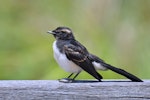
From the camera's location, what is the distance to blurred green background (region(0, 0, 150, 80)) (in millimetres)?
4629

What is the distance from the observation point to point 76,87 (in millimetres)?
2799

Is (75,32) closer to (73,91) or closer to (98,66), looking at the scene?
(98,66)

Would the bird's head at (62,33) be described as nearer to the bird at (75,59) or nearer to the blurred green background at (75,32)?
the bird at (75,59)

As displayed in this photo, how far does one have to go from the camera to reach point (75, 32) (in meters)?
4.76

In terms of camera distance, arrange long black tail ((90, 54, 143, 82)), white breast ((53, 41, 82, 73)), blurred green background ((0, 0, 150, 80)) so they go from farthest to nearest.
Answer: blurred green background ((0, 0, 150, 80)) < white breast ((53, 41, 82, 73)) < long black tail ((90, 54, 143, 82))

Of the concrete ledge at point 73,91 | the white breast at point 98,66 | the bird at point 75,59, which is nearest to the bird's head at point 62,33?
the bird at point 75,59

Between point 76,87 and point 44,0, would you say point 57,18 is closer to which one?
point 44,0

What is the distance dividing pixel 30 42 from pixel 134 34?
778 millimetres

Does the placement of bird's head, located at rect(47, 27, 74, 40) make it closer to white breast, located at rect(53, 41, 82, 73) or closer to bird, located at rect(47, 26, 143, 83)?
bird, located at rect(47, 26, 143, 83)

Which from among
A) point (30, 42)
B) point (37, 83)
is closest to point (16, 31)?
point (30, 42)

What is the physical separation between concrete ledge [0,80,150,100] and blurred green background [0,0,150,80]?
1.74 metres

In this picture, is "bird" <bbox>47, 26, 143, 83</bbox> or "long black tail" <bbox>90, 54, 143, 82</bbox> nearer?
"long black tail" <bbox>90, 54, 143, 82</bbox>

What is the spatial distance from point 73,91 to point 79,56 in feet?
1.55

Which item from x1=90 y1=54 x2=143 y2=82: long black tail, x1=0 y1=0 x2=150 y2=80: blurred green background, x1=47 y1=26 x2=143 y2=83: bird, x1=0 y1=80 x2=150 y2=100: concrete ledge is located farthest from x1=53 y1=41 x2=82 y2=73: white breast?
x1=0 y1=0 x2=150 y2=80: blurred green background
